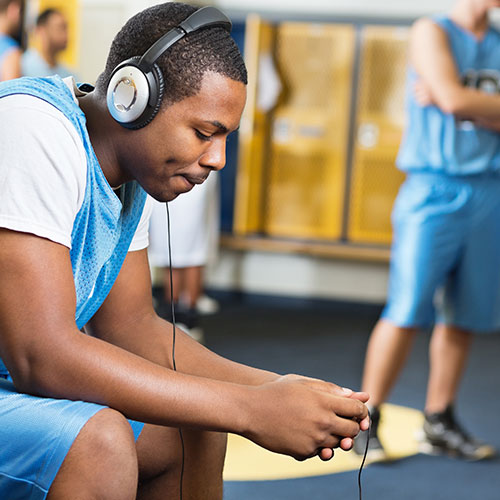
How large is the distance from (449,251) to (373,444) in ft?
1.99

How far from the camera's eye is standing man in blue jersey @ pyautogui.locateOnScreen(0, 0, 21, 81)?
3.03 metres

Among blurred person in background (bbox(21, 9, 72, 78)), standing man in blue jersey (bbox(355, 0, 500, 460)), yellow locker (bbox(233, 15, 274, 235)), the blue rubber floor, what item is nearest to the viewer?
the blue rubber floor

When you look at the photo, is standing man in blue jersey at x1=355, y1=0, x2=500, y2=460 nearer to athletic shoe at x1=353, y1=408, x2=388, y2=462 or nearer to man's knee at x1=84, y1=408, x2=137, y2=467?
athletic shoe at x1=353, y1=408, x2=388, y2=462

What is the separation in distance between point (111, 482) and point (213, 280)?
4.02 metres

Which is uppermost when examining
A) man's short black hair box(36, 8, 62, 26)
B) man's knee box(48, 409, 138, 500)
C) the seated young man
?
man's short black hair box(36, 8, 62, 26)

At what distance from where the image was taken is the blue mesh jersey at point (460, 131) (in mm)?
2314

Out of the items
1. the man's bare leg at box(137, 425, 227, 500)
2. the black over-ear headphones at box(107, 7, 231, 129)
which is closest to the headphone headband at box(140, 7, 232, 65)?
the black over-ear headphones at box(107, 7, 231, 129)

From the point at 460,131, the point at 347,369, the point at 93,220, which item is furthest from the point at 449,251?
the point at 93,220

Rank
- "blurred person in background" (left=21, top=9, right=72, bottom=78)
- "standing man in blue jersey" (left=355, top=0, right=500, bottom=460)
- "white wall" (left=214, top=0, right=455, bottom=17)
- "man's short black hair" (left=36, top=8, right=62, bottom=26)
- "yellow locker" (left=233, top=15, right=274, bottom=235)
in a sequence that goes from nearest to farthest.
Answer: "standing man in blue jersey" (left=355, top=0, right=500, bottom=460)
"blurred person in background" (left=21, top=9, right=72, bottom=78)
"man's short black hair" (left=36, top=8, right=62, bottom=26)
"yellow locker" (left=233, top=15, right=274, bottom=235)
"white wall" (left=214, top=0, right=455, bottom=17)

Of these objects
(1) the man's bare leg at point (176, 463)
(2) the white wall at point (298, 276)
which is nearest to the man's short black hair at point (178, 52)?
(1) the man's bare leg at point (176, 463)

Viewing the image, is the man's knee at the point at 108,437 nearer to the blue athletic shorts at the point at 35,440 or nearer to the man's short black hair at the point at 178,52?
the blue athletic shorts at the point at 35,440

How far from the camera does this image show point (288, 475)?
2.18 metres

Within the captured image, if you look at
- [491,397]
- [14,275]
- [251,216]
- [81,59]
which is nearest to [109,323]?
[14,275]

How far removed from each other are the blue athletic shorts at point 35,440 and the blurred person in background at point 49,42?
8.97 feet
